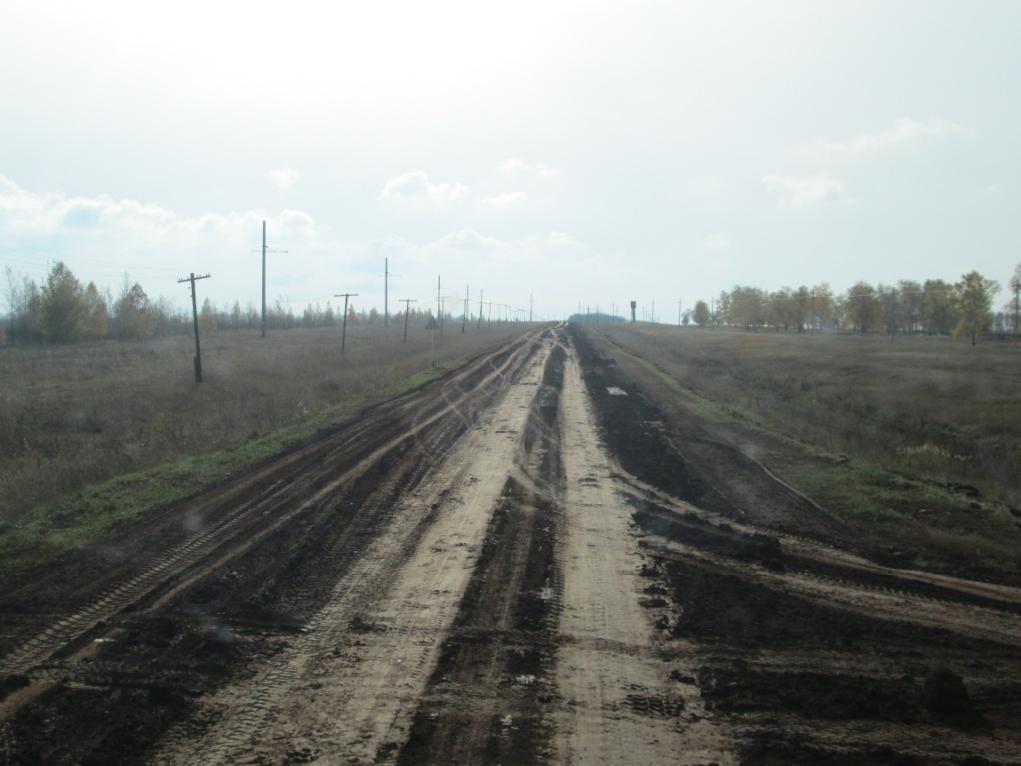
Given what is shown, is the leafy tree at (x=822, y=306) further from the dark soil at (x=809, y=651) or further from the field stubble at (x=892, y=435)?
the dark soil at (x=809, y=651)

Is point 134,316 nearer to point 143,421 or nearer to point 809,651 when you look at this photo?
point 143,421

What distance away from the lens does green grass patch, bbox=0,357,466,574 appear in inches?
309

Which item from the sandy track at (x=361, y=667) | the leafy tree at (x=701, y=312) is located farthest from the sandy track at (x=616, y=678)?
the leafy tree at (x=701, y=312)

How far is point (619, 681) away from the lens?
16.0 ft

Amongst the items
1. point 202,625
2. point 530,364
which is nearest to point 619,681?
point 202,625

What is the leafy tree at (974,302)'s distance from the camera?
6556 cm

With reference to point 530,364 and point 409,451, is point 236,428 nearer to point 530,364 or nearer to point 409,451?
point 409,451

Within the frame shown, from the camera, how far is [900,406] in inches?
996

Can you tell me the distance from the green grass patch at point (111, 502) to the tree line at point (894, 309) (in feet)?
235

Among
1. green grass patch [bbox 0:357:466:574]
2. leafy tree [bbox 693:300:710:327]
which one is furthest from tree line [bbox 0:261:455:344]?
leafy tree [bbox 693:300:710:327]

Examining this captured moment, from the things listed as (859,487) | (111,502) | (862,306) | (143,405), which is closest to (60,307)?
(143,405)

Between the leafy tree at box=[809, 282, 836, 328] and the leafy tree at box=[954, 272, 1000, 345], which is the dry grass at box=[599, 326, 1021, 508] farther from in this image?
the leafy tree at box=[809, 282, 836, 328]

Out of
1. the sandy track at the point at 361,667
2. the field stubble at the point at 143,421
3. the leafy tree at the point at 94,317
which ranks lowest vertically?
the sandy track at the point at 361,667

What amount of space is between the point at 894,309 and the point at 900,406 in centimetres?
6796
